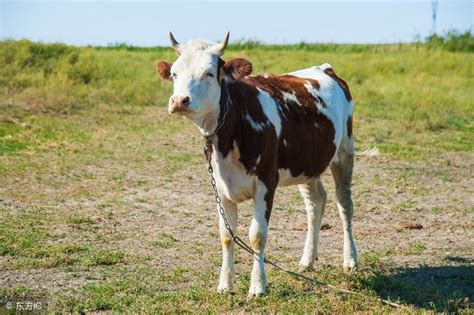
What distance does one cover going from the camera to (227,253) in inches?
248

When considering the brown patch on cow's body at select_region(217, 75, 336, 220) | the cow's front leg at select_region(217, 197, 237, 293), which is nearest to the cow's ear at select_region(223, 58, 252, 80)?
the brown patch on cow's body at select_region(217, 75, 336, 220)

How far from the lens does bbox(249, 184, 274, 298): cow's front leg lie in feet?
19.7

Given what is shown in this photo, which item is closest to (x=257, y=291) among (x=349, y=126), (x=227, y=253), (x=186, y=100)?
(x=227, y=253)

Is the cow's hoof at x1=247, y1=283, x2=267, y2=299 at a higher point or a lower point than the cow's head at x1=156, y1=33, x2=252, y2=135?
lower

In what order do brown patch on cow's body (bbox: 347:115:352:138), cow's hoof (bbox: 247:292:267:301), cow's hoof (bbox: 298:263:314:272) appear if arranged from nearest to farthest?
cow's hoof (bbox: 247:292:267:301) < cow's hoof (bbox: 298:263:314:272) < brown patch on cow's body (bbox: 347:115:352:138)

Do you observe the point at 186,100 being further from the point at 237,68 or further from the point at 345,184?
the point at 345,184

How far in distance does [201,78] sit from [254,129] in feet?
2.24

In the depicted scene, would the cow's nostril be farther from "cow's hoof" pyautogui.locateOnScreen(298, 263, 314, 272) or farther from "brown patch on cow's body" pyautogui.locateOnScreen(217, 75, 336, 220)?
"cow's hoof" pyautogui.locateOnScreen(298, 263, 314, 272)

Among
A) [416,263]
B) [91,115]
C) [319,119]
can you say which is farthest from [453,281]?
[91,115]

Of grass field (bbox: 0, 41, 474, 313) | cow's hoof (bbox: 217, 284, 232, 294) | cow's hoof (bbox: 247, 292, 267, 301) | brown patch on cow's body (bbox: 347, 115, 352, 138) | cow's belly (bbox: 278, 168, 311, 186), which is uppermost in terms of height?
brown patch on cow's body (bbox: 347, 115, 352, 138)

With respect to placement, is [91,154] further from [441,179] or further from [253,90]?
[253,90]

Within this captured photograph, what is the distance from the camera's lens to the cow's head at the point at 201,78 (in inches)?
214

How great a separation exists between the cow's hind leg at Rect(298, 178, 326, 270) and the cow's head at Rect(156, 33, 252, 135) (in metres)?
1.75

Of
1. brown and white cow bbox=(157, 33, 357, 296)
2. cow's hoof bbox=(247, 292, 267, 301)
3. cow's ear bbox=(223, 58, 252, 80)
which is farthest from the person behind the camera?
cow's hoof bbox=(247, 292, 267, 301)
